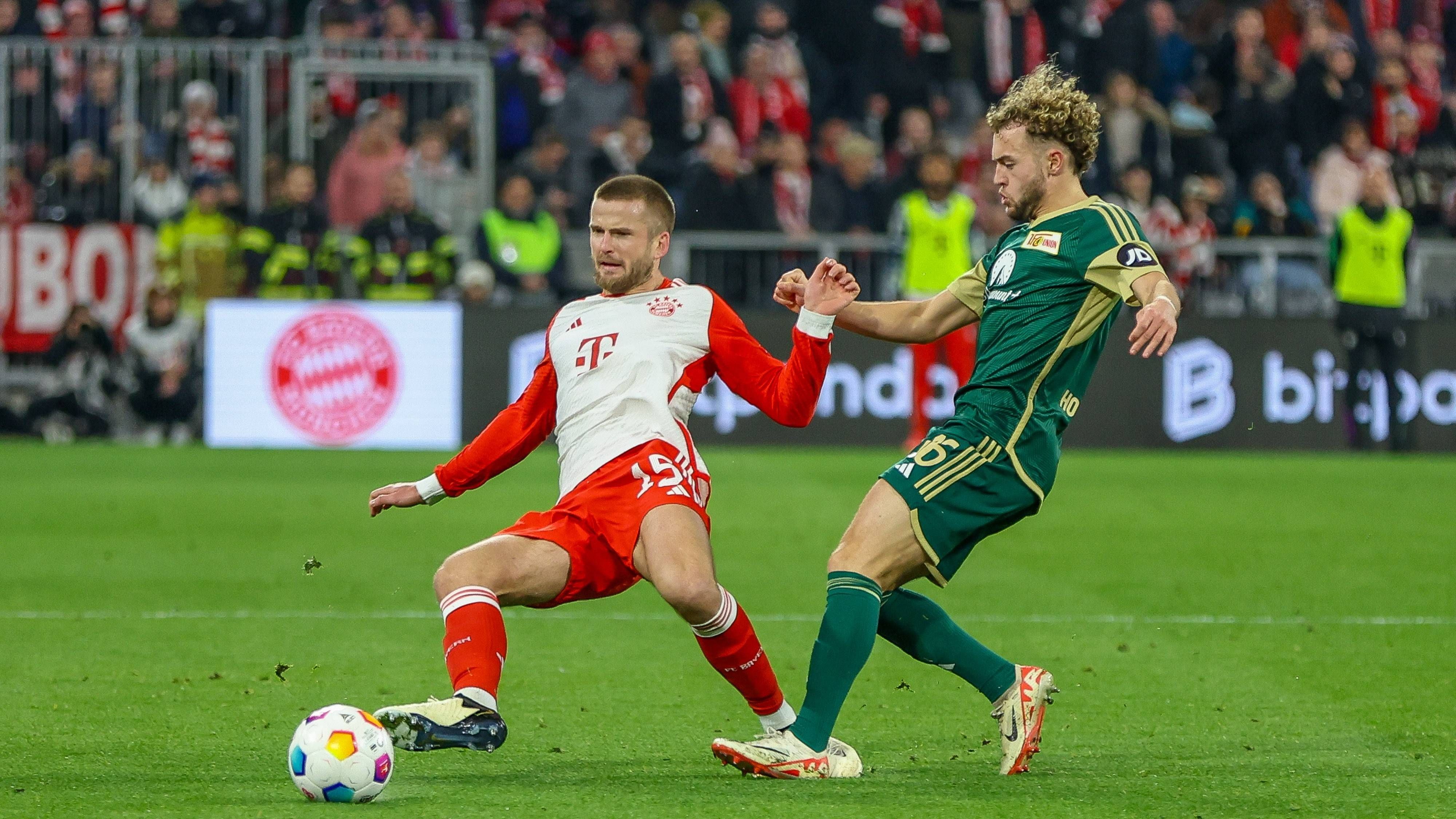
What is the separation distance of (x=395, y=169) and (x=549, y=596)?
36.2 feet

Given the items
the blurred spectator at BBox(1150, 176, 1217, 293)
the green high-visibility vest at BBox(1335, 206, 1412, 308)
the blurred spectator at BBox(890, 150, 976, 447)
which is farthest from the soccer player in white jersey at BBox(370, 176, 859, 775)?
the blurred spectator at BBox(1150, 176, 1217, 293)

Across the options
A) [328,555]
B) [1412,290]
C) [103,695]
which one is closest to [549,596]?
[103,695]

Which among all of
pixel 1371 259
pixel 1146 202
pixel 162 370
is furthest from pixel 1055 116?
pixel 162 370

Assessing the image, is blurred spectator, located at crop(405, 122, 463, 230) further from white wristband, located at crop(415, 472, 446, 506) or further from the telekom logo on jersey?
white wristband, located at crop(415, 472, 446, 506)

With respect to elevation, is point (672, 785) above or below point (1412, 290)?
below

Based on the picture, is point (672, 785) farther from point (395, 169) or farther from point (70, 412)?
point (70, 412)

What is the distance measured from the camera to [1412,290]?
1642 cm

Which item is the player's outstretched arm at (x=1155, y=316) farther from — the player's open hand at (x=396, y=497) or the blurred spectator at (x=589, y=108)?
the blurred spectator at (x=589, y=108)

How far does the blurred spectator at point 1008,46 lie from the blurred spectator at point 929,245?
3.88 metres

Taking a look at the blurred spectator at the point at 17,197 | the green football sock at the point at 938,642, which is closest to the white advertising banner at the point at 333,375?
the blurred spectator at the point at 17,197

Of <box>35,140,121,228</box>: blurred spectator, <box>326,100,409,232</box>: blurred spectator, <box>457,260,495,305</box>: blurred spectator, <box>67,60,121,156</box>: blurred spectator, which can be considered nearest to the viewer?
<box>457,260,495,305</box>: blurred spectator

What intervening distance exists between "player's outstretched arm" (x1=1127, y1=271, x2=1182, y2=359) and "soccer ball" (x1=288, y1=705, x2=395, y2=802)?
6.08ft

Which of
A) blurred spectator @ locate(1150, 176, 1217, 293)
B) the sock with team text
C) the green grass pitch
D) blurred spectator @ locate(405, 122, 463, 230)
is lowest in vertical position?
the green grass pitch

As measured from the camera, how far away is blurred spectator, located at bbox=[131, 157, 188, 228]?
16078mm
